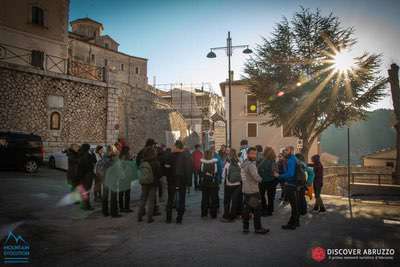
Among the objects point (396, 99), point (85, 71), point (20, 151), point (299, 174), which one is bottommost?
point (299, 174)

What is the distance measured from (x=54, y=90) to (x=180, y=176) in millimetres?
16105

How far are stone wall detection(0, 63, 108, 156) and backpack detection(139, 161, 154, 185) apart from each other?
14.7 m

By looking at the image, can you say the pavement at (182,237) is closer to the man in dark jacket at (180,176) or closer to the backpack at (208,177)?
the man in dark jacket at (180,176)

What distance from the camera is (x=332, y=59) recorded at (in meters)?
16.6

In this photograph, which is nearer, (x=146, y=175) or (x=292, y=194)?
(x=292, y=194)

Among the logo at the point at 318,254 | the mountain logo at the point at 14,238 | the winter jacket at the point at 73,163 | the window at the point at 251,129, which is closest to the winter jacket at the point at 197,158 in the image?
the winter jacket at the point at 73,163

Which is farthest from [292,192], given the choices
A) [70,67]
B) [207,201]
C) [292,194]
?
[70,67]

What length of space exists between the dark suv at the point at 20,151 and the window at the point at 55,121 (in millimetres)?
6154

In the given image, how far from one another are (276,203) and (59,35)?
25.1 meters

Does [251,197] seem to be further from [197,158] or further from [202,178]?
[197,158]

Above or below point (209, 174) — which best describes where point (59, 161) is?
below

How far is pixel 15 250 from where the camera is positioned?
472 centimetres

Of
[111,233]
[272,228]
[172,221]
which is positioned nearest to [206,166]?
[172,221]

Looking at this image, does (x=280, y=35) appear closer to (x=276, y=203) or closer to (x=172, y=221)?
(x=276, y=203)
